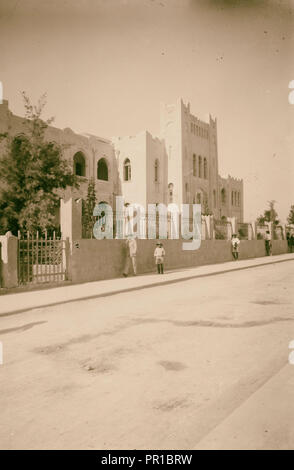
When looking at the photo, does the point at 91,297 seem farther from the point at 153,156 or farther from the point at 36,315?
the point at 153,156

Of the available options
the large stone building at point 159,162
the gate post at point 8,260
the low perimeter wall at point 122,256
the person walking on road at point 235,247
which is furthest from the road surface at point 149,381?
the large stone building at point 159,162

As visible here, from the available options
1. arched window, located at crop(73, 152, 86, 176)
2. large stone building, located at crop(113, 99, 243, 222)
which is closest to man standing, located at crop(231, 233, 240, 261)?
large stone building, located at crop(113, 99, 243, 222)

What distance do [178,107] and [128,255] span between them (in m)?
24.9

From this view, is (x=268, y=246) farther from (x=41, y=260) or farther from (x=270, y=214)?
(x=270, y=214)

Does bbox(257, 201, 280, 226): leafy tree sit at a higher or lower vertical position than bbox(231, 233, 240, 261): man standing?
higher

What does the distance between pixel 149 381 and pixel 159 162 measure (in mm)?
32955

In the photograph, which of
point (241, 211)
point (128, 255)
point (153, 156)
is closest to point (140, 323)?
point (128, 255)

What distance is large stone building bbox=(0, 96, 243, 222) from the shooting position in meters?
29.7

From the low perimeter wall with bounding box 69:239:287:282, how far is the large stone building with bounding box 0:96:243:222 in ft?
36.0

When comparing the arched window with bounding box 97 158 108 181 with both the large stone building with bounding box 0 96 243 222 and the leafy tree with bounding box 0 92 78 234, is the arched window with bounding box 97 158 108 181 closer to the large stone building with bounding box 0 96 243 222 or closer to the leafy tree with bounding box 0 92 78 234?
the large stone building with bounding box 0 96 243 222

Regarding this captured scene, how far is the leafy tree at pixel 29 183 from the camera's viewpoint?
1623 centimetres

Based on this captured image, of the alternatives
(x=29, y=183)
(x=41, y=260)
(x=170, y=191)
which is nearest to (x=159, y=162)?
→ (x=170, y=191)

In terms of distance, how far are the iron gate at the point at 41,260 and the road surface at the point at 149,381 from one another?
4229 millimetres

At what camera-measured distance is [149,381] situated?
374 cm
